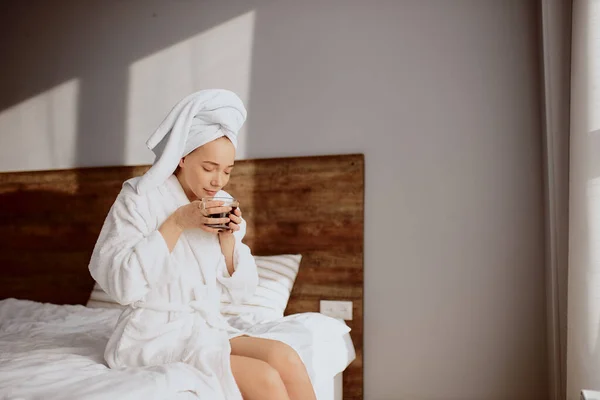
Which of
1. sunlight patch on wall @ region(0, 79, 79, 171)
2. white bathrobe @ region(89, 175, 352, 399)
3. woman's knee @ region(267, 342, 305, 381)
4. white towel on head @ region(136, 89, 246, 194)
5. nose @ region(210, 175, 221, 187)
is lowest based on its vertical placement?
woman's knee @ region(267, 342, 305, 381)

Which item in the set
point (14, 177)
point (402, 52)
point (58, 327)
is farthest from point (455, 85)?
point (14, 177)

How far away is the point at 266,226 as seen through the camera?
97.4 inches

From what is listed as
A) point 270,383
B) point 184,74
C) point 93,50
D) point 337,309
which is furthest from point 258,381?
point 93,50

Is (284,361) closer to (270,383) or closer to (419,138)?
(270,383)

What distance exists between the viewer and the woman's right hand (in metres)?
1.29

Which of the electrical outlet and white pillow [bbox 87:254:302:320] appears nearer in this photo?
white pillow [bbox 87:254:302:320]

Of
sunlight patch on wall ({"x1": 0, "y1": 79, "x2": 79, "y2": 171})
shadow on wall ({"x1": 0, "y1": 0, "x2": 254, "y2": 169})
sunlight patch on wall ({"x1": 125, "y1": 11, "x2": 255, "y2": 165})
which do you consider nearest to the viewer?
sunlight patch on wall ({"x1": 125, "y1": 11, "x2": 255, "y2": 165})

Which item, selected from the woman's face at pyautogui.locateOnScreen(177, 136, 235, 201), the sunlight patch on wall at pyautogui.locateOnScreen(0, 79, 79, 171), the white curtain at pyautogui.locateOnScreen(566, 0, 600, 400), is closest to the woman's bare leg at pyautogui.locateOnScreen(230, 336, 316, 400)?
the woman's face at pyautogui.locateOnScreen(177, 136, 235, 201)

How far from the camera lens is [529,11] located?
220cm

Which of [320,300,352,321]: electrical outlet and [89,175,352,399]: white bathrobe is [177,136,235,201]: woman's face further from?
[320,300,352,321]: electrical outlet

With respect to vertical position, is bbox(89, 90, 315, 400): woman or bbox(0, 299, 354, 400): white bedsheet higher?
bbox(89, 90, 315, 400): woman

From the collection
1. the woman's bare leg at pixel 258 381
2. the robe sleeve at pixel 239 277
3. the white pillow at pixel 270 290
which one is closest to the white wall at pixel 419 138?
the white pillow at pixel 270 290

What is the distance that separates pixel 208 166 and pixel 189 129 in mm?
120

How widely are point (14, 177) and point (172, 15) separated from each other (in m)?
1.42
